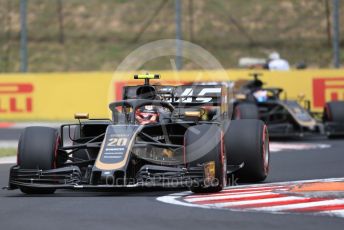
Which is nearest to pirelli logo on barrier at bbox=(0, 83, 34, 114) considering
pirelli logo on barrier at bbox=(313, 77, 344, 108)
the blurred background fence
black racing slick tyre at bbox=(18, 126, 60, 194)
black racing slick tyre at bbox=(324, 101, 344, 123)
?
pirelli logo on barrier at bbox=(313, 77, 344, 108)

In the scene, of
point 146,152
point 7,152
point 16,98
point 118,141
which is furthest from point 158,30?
point 118,141

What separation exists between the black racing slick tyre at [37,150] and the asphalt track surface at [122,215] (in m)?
0.37

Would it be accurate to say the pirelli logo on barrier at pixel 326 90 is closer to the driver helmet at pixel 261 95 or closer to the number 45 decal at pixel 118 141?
the driver helmet at pixel 261 95

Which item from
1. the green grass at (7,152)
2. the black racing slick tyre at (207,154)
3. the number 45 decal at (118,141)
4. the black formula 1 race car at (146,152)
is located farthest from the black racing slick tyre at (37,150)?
the green grass at (7,152)

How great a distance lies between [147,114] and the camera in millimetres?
13648

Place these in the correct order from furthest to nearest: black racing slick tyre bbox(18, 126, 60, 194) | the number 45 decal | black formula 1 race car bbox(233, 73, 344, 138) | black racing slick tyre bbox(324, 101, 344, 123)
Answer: black racing slick tyre bbox(324, 101, 344, 123) → black formula 1 race car bbox(233, 73, 344, 138) → black racing slick tyre bbox(18, 126, 60, 194) → the number 45 decal

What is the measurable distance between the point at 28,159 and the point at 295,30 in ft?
103

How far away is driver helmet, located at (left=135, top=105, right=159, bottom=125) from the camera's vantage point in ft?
44.5

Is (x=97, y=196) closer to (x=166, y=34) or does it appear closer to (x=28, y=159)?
(x=28, y=159)

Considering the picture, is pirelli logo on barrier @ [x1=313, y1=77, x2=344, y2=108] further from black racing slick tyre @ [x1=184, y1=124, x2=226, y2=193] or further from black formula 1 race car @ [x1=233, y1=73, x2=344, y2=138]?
black racing slick tyre @ [x1=184, y1=124, x2=226, y2=193]

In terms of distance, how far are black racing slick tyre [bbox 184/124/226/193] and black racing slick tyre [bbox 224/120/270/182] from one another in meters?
1.41

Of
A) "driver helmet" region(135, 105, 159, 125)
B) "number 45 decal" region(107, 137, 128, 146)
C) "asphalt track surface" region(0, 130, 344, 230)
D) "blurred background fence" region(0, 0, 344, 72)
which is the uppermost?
"blurred background fence" region(0, 0, 344, 72)

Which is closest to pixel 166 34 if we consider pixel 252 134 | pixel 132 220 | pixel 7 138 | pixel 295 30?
pixel 295 30

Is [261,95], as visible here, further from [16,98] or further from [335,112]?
[16,98]
